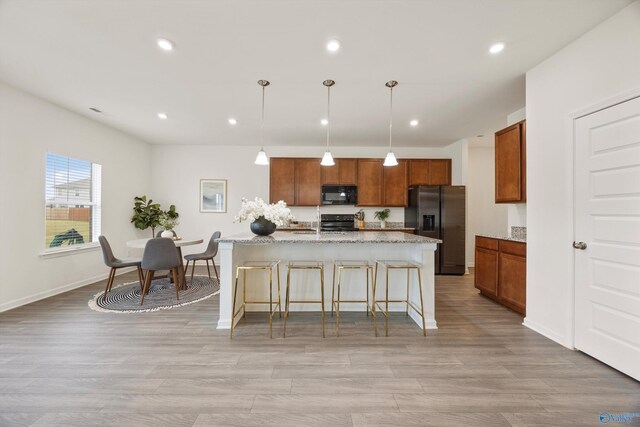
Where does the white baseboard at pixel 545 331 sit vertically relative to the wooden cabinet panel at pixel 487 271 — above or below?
below

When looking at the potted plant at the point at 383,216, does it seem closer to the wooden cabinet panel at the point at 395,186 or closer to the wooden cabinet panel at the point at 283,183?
the wooden cabinet panel at the point at 395,186

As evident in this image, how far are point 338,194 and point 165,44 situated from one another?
3814mm

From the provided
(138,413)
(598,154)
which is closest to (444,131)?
(598,154)

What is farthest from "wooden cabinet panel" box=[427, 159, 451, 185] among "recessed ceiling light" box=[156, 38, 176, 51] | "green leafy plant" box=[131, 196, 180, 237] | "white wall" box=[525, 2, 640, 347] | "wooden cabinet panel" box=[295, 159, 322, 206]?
"green leafy plant" box=[131, 196, 180, 237]

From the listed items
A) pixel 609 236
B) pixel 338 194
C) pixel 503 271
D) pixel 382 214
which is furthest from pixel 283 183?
pixel 609 236

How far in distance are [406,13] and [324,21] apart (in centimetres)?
61

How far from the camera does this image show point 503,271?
3316 mm

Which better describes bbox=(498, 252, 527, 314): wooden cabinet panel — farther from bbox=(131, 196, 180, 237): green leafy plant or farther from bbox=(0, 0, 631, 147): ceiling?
bbox=(131, 196, 180, 237): green leafy plant

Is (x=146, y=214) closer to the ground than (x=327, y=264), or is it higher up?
higher up

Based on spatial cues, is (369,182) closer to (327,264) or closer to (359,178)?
(359,178)

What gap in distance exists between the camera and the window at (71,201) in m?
3.75

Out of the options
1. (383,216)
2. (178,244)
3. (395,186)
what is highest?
(395,186)

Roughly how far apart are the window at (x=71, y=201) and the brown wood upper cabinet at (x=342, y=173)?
13.4 feet

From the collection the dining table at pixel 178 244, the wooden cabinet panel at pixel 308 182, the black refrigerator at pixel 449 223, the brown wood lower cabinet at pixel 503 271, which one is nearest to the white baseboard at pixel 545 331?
the brown wood lower cabinet at pixel 503 271
